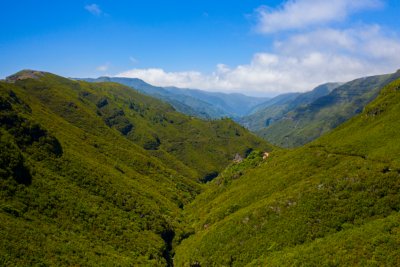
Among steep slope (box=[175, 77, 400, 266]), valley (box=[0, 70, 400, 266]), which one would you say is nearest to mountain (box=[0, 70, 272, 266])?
valley (box=[0, 70, 400, 266])

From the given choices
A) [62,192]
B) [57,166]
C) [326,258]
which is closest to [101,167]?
[57,166]

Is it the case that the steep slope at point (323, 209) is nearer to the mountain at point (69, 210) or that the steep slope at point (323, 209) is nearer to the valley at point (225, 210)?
the valley at point (225, 210)

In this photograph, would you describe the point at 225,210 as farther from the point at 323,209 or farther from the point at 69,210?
the point at 69,210

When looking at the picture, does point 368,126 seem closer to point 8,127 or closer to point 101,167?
point 101,167

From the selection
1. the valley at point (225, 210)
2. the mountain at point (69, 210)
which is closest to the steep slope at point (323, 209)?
the valley at point (225, 210)

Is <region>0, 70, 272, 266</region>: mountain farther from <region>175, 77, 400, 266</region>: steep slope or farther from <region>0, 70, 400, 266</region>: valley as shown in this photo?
<region>175, 77, 400, 266</region>: steep slope

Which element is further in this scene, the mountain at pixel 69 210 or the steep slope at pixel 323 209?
the mountain at pixel 69 210

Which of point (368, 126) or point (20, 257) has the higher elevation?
point (368, 126)

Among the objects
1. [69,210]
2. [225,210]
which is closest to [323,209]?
[225,210]
